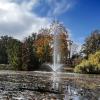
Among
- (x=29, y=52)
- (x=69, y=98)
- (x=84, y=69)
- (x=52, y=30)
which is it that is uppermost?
(x=52, y=30)

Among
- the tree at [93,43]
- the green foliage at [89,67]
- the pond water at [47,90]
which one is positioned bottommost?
the pond water at [47,90]

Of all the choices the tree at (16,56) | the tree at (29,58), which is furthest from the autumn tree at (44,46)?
the tree at (16,56)

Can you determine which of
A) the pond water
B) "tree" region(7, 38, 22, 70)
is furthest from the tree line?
the pond water

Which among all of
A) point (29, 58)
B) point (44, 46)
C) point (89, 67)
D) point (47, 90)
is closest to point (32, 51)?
point (29, 58)

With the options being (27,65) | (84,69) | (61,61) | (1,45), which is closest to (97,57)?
(84,69)

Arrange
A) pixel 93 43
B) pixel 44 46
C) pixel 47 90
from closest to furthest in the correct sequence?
pixel 47 90 < pixel 44 46 < pixel 93 43

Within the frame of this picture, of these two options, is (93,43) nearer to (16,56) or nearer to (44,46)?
(44,46)

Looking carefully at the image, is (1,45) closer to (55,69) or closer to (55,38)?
(55,38)

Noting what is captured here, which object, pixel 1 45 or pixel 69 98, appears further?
pixel 1 45

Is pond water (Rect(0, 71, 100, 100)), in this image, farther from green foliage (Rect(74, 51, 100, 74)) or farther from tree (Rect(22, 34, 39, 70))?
tree (Rect(22, 34, 39, 70))

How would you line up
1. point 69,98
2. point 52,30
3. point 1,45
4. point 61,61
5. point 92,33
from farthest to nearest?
1. point 1,45
2. point 92,33
3. point 61,61
4. point 52,30
5. point 69,98

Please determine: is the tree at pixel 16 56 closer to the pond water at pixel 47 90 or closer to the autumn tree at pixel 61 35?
the autumn tree at pixel 61 35

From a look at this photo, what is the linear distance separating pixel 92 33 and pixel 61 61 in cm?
1327

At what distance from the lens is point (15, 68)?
181 ft
